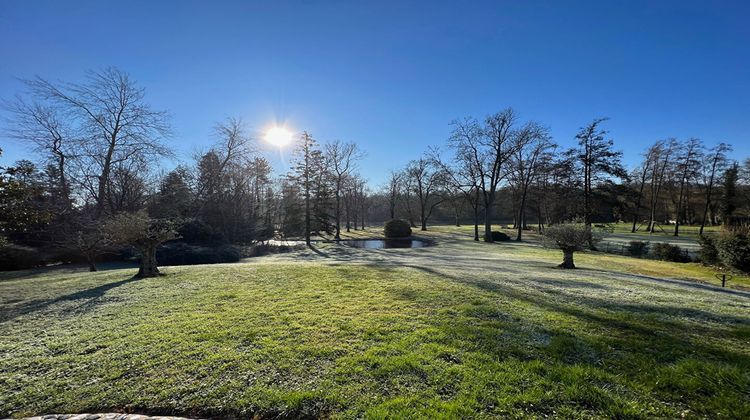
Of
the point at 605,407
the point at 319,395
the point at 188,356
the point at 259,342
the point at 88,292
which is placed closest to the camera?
the point at 605,407

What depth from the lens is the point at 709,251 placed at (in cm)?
1477

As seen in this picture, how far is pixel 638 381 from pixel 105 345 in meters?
7.13

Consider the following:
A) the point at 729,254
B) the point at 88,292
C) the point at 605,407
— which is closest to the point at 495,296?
the point at 605,407

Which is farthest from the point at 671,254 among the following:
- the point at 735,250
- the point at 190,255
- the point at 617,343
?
the point at 190,255

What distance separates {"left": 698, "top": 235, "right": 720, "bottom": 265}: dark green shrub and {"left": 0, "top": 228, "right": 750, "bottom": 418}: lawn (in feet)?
37.4

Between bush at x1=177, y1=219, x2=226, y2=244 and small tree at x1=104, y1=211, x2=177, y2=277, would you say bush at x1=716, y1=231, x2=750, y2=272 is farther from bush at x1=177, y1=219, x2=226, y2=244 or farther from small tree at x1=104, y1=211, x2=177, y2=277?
bush at x1=177, y1=219, x2=226, y2=244

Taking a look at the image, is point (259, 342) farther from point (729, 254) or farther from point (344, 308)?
point (729, 254)

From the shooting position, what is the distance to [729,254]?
1294 centimetres

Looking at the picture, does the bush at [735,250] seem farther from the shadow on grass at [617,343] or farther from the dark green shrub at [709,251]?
the shadow on grass at [617,343]

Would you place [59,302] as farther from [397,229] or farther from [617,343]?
[397,229]

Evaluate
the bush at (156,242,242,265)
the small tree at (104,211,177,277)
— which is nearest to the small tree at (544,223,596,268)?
the small tree at (104,211,177,277)

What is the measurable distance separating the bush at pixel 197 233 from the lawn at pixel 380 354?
41.8 ft

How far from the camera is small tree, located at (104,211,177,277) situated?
9102mm

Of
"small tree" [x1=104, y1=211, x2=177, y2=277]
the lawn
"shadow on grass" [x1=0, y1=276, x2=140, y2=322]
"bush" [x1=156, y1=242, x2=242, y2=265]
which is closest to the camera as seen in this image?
the lawn
